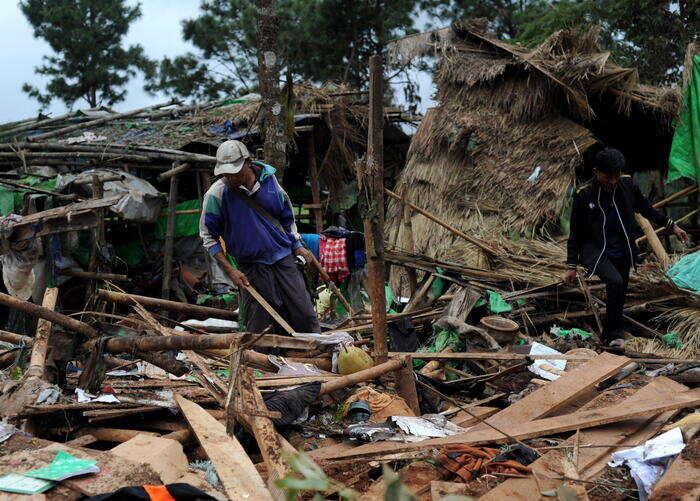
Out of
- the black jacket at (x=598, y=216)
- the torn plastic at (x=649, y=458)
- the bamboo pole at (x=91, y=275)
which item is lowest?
the torn plastic at (x=649, y=458)

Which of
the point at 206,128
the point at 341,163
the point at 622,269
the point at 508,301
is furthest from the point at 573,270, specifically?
the point at 206,128

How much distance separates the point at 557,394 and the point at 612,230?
2119 millimetres

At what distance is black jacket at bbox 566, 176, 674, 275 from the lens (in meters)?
5.71

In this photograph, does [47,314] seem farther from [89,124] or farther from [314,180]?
[89,124]

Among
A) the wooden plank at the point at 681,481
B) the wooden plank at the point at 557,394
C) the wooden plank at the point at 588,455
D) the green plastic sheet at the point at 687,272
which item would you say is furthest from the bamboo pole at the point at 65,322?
the green plastic sheet at the point at 687,272

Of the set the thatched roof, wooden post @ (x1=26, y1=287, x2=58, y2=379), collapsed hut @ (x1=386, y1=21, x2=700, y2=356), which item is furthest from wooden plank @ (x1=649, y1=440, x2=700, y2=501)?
the thatched roof

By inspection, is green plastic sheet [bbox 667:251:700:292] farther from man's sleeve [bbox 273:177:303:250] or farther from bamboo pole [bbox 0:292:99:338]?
bamboo pole [bbox 0:292:99:338]

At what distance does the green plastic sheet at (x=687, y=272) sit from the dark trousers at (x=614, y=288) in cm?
91

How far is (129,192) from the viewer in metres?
9.82

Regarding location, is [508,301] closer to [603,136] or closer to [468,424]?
[468,424]

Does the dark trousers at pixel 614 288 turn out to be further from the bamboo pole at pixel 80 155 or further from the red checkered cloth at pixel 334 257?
the bamboo pole at pixel 80 155

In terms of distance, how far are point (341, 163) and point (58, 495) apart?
10.3 metres

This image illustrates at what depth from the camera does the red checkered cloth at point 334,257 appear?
23.2ft

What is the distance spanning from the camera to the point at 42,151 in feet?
35.0
